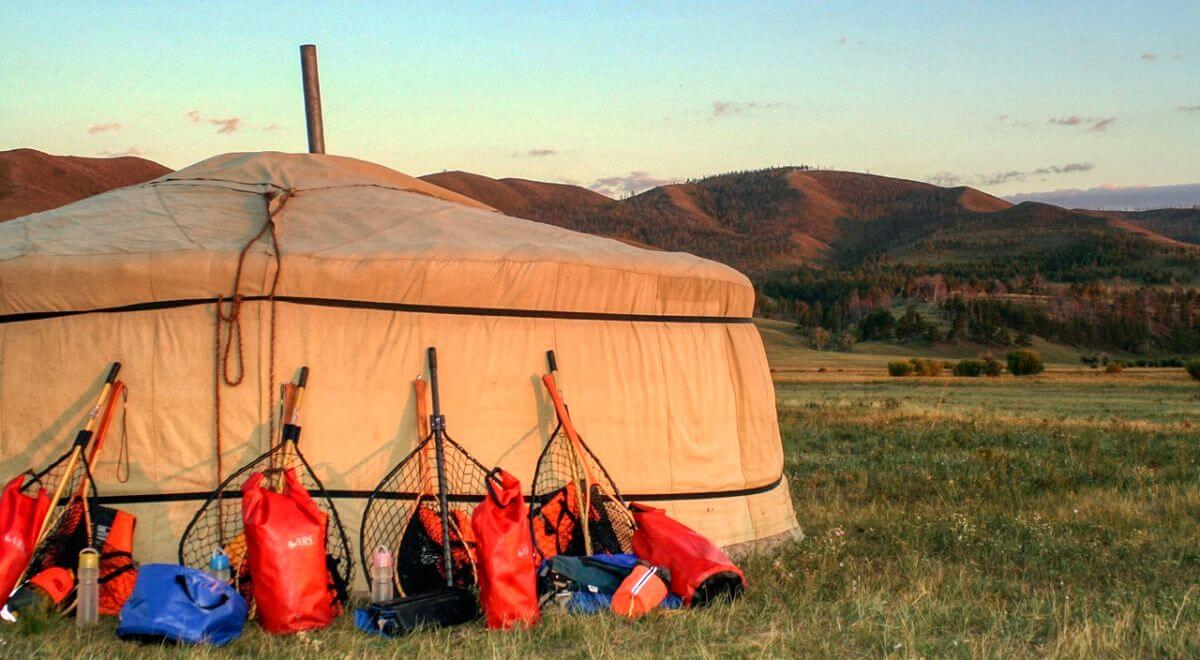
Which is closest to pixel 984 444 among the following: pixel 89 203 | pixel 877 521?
pixel 877 521

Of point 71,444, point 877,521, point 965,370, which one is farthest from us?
point 965,370

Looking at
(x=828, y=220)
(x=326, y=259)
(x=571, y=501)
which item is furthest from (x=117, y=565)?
(x=828, y=220)

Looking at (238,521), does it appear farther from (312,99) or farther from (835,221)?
(835,221)

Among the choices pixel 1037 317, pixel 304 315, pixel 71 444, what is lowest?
pixel 1037 317

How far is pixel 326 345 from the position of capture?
238 inches

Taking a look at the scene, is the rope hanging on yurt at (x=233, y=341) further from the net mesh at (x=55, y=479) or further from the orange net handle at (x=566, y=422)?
the orange net handle at (x=566, y=422)

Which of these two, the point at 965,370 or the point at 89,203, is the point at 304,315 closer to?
the point at 89,203

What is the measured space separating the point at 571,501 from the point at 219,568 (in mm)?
1846

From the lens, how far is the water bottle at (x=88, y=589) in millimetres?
5141

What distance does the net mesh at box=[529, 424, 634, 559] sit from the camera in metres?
6.07

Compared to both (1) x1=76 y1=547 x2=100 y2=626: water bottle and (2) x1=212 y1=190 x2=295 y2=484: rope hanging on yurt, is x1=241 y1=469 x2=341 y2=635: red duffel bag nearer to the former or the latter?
(1) x1=76 y1=547 x2=100 y2=626: water bottle

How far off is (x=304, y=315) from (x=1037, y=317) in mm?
84036

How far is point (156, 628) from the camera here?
4.73m

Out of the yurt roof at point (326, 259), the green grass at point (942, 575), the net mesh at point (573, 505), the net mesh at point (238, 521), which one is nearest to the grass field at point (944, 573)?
the green grass at point (942, 575)
